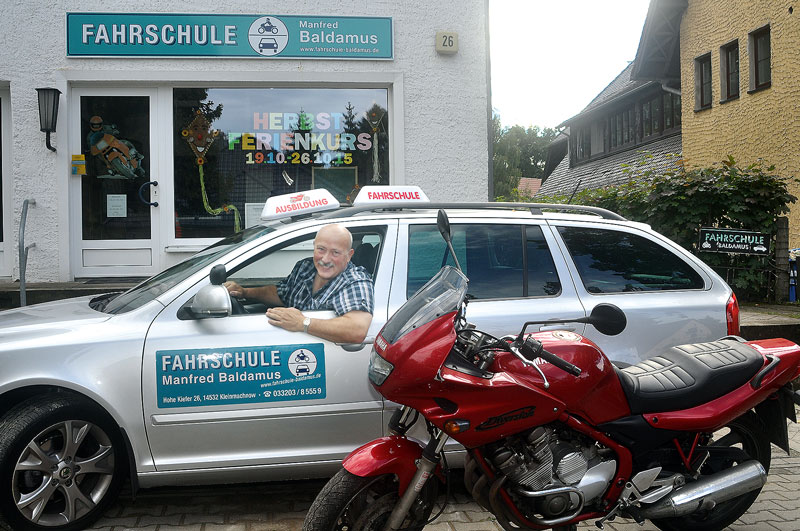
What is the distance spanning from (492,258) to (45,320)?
2.38 m

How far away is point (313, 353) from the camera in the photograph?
3.63 meters

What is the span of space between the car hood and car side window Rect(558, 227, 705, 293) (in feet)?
8.45

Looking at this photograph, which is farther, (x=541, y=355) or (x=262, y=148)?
(x=262, y=148)

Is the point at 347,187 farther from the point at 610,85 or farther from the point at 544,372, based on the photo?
the point at 610,85

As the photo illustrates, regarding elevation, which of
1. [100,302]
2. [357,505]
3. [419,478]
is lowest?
[357,505]

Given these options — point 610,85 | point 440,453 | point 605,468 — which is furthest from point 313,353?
point 610,85

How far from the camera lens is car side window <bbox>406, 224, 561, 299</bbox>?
3959mm

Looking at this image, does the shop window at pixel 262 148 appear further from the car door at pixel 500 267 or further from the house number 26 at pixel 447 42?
the car door at pixel 500 267

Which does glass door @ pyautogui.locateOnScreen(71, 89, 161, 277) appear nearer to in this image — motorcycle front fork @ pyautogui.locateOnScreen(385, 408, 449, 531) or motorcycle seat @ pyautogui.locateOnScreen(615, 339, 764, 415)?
motorcycle front fork @ pyautogui.locateOnScreen(385, 408, 449, 531)

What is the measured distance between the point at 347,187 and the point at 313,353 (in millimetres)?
5313

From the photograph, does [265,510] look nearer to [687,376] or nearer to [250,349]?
[250,349]

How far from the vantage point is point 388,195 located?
426 cm

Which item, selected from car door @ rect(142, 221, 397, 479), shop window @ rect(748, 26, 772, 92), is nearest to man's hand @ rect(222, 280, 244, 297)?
car door @ rect(142, 221, 397, 479)

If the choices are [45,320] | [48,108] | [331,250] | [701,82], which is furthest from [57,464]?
[701,82]
